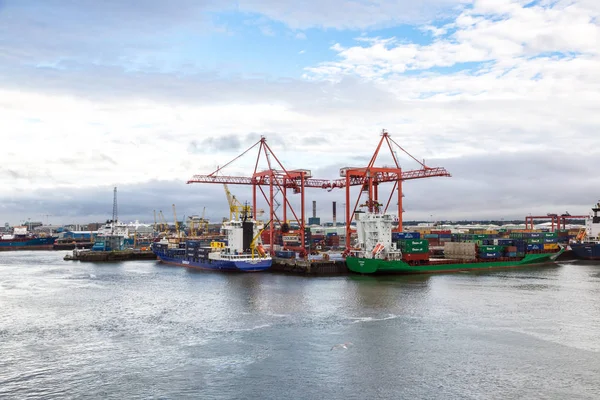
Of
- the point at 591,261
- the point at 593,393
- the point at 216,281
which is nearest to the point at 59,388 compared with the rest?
the point at 593,393

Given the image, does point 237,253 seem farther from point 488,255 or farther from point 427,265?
point 488,255

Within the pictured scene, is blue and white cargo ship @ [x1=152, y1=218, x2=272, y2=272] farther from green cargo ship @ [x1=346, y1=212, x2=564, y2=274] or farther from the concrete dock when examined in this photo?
green cargo ship @ [x1=346, y1=212, x2=564, y2=274]

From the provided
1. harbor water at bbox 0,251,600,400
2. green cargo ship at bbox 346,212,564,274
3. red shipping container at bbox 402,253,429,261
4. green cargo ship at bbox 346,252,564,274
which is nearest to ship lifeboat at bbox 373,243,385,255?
green cargo ship at bbox 346,212,564,274

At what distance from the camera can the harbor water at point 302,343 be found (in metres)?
18.1

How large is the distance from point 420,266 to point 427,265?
1.53 metres

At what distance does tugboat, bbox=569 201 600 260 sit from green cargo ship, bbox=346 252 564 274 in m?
13.2

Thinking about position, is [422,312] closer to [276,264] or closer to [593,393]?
[593,393]

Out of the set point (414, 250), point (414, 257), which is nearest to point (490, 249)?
point (414, 250)

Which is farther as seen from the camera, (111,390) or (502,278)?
(502,278)

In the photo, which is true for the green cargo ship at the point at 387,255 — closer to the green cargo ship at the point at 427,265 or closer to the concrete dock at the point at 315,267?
the green cargo ship at the point at 427,265

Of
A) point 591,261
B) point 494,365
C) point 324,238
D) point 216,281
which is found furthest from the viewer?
point 324,238

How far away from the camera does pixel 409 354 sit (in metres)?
21.9

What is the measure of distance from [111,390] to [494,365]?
14870 mm

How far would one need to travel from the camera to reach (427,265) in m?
54.7
